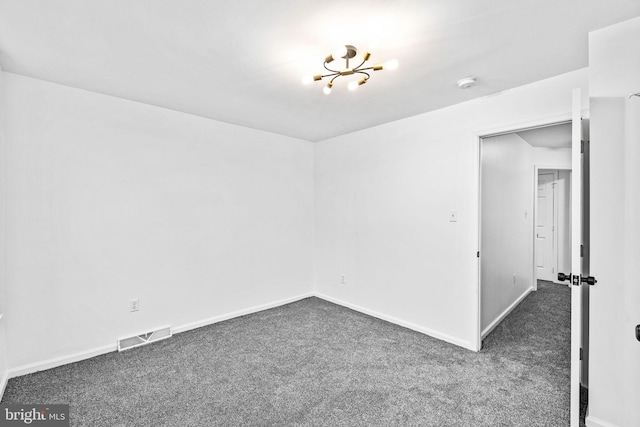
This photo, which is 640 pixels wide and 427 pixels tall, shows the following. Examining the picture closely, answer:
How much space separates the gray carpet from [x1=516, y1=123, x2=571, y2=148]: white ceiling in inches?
96.5

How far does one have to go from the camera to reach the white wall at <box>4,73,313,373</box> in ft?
8.27

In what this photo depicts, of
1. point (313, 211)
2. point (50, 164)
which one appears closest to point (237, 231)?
point (313, 211)

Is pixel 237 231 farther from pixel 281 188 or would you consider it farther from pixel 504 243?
pixel 504 243

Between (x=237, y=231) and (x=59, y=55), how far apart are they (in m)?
2.33

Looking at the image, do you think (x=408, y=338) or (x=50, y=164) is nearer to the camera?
(x=50, y=164)

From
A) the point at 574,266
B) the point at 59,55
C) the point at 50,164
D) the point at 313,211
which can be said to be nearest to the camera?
the point at 574,266

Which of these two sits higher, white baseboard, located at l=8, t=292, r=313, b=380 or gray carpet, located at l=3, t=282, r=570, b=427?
white baseboard, located at l=8, t=292, r=313, b=380

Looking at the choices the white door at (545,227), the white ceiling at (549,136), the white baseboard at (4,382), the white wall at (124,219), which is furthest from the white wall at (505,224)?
the white baseboard at (4,382)

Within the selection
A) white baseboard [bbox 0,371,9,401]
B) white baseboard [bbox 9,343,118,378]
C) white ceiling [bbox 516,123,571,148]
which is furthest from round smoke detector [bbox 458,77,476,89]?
white baseboard [bbox 0,371,9,401]

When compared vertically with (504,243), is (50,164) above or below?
above

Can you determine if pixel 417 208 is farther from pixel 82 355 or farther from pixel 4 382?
pixel 4 382

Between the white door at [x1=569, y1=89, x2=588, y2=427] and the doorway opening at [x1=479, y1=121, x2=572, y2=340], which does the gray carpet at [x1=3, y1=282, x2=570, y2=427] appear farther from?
the doorway opening at [x1=479, y1=121, x2=572, y2=340]

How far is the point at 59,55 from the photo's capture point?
2.13 metres

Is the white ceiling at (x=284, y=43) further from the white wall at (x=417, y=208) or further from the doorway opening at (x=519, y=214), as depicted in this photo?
the doorway opening at (x=519, y=214)
